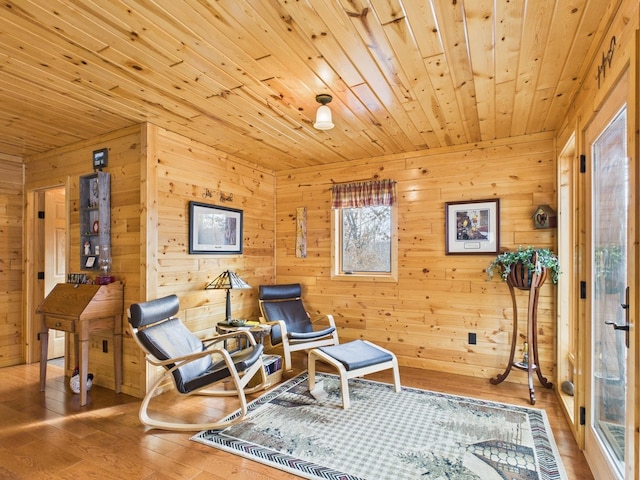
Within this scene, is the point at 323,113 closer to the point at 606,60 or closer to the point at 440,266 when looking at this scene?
the point at 606,60

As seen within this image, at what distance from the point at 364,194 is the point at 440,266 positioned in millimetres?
→ 1205

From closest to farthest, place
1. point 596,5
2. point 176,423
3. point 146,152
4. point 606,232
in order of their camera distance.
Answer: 1. point 596,5
2. point 606,232
3. point 176,423
4. point 146,152

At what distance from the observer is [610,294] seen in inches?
76.3

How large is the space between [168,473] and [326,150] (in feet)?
10.6

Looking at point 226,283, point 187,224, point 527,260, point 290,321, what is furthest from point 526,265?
point 187,224

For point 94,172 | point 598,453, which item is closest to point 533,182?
point 598,453

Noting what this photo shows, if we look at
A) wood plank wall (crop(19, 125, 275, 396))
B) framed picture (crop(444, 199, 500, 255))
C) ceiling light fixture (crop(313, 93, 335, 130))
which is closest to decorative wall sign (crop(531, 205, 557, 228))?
framed picture (crop(444, 199, 500, 255))

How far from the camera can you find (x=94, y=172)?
11.8 ft

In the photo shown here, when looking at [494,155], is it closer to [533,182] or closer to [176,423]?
[533,182]

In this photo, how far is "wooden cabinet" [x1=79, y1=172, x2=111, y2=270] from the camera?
3436 mm

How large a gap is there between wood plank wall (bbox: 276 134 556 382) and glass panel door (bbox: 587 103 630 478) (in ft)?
4.85

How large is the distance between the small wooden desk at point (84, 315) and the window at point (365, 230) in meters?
2.43

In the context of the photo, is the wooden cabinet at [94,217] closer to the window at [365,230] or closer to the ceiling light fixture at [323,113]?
the ceiling light fixture at [323,113]

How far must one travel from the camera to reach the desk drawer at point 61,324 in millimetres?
3158
